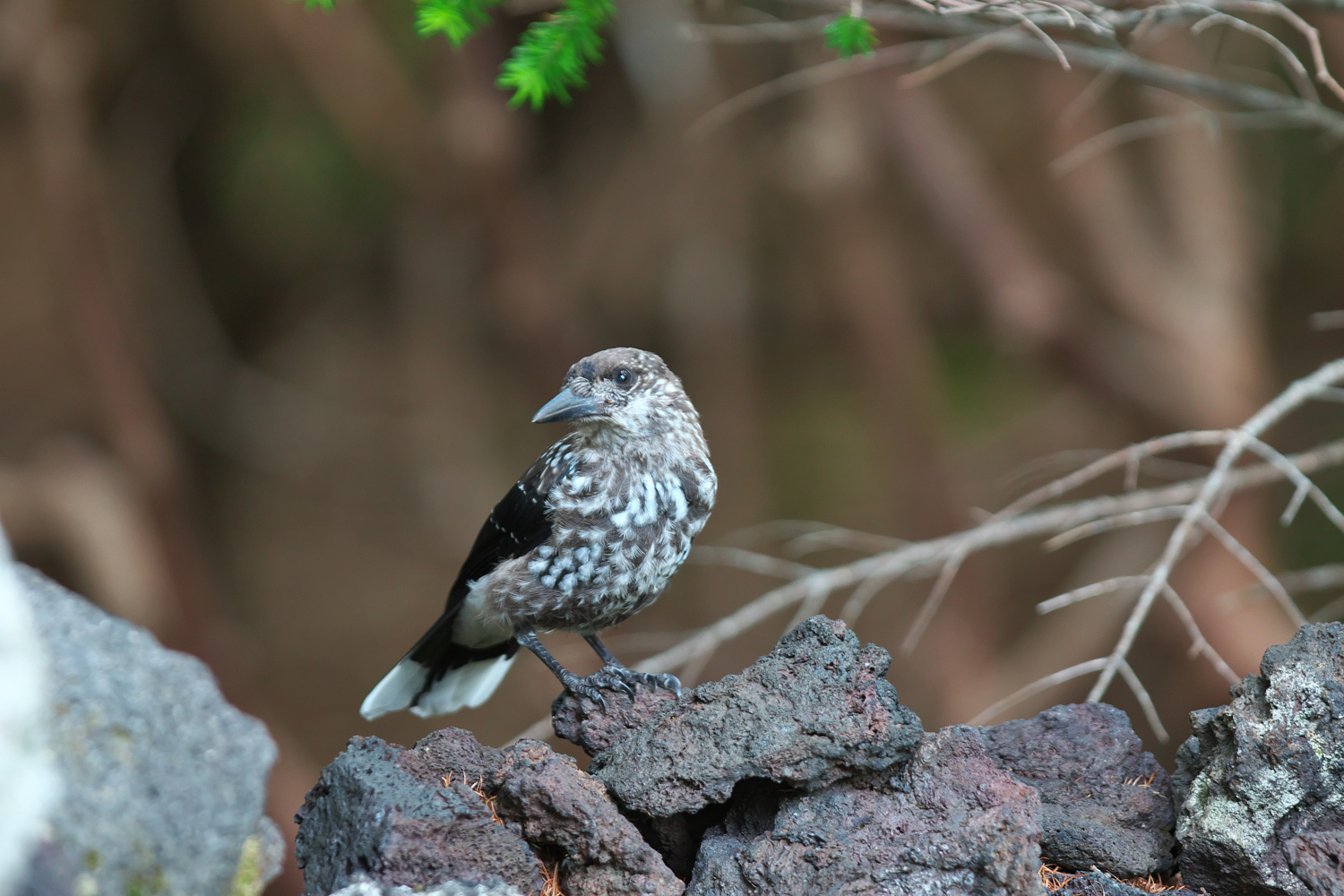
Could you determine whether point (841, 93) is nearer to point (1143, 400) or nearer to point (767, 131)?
point (767, 131)

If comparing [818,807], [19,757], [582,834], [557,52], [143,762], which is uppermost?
[557,52]

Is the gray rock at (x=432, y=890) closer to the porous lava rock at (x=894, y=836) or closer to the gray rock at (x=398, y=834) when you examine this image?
the gray rock at (x=398, y=834)

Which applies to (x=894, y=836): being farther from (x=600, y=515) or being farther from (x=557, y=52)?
(x=557, y=52)

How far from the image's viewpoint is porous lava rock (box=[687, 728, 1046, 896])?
195 centimetres

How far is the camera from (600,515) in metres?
2.79

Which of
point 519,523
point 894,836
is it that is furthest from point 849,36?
point 894,836

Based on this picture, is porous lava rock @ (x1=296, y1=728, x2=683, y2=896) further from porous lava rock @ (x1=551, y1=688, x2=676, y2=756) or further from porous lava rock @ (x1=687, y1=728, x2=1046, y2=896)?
porous lava rock @ (x1=551, y1=688, x2=676, y2=756)

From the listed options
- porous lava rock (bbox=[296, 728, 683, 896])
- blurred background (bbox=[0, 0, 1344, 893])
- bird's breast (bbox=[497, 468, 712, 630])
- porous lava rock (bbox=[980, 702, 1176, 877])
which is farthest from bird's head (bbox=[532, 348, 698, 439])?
blurred background (bbox=[0, 0, 1344, 893])

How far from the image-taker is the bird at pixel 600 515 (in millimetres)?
2795

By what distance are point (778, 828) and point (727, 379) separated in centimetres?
517

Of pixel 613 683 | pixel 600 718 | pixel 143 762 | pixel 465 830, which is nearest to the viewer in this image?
pixel 143 762

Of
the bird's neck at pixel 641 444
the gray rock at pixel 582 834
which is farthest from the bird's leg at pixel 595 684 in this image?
the bird's neck at pixel 641 444

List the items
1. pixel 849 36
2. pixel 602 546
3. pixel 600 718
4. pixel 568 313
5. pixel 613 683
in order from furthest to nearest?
pixel 568 313
pixel 602 546
pixel 613 683
pixel 600 718
pixel 849 36

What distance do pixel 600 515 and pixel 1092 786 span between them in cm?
138
